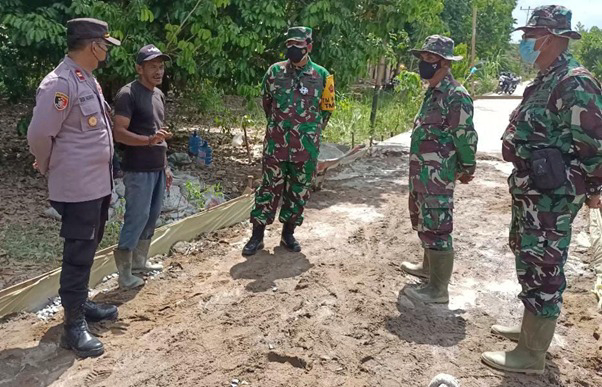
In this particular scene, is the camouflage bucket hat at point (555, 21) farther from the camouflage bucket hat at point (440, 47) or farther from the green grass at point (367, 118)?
the green grass at point (367, 118)

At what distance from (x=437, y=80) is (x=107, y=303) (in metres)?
2.73

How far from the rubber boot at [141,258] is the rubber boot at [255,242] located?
0.82 metres

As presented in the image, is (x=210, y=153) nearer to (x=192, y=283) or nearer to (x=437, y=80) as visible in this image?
(x=192, y=283)

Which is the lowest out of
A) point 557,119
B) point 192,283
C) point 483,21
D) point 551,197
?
point 192,283

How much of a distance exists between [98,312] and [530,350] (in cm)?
263

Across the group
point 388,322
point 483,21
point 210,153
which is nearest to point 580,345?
point 388,322

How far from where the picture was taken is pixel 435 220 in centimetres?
374

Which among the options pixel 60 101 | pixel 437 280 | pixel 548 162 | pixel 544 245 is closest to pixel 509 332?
pixel 437 280

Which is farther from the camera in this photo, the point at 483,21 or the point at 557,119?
the point at 483,21

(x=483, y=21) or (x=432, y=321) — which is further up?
(x=483, y=21)

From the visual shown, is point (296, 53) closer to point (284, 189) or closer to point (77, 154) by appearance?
point (284, 189)

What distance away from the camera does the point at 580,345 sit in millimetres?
3494

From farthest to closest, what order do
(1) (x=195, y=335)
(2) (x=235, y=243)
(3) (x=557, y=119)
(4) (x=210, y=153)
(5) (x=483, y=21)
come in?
(5) (x=483, y=21), (4) (x=210, y=153), (2) (x=235, y=243), (1) (x=195, y=335), (3) (x=557, y=119)

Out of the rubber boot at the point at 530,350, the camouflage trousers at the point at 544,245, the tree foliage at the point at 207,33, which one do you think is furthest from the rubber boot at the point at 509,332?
the tree foliage at the point at 207,33
